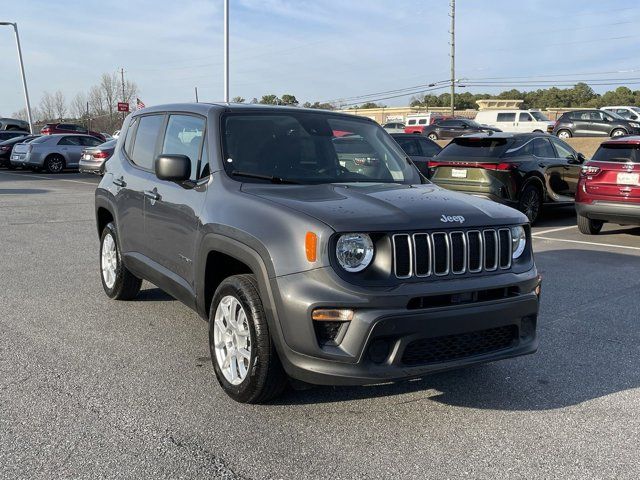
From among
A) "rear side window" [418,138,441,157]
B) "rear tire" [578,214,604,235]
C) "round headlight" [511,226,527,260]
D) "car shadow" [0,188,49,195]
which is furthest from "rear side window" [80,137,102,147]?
"round headlight" [511,226,527,260]

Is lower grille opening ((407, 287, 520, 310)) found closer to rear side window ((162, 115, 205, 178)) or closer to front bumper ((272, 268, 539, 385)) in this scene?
front bumper ((272, 268, 539, 385))

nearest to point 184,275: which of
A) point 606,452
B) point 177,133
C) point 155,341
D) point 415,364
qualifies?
point 155,341

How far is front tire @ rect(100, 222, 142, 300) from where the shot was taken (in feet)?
19.1

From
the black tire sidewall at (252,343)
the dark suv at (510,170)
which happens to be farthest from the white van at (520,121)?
the black tire sidewall at (252,343)

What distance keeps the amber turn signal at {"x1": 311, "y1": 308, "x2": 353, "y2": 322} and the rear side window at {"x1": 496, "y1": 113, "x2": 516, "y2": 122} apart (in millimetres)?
35811

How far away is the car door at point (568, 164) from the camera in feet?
40.2

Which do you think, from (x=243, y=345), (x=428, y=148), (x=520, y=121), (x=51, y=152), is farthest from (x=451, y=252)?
(x=520, y=121)

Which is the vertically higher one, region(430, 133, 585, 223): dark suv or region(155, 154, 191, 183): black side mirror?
region(155, 154, 191, 183): black side mirror

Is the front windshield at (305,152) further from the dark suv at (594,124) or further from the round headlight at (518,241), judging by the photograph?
the dark suv at (594,124)

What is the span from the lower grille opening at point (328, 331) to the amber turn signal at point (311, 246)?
339 mm

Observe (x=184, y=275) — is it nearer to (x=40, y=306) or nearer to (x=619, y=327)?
(x=40, y=306)

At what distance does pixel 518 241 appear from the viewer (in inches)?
157

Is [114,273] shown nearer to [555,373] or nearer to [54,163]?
[555,373]

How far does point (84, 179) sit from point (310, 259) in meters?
21.3
